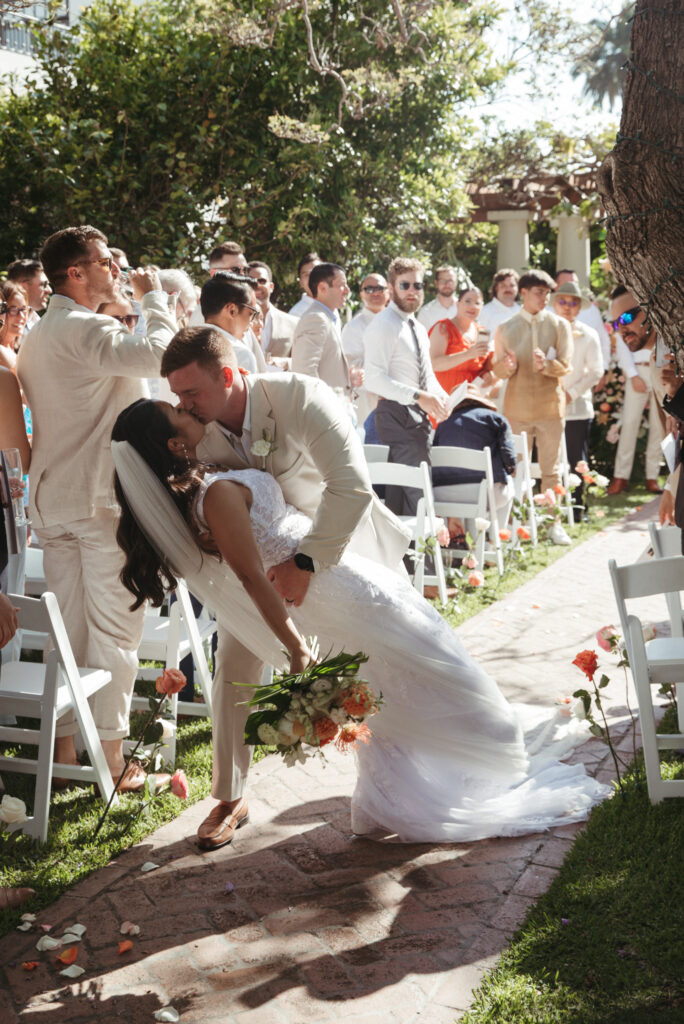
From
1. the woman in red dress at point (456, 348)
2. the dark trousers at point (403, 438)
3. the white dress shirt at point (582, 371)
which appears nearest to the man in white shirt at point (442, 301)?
the white dress shirt at point (582, 371)

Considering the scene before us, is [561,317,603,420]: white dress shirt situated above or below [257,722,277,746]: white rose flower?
above

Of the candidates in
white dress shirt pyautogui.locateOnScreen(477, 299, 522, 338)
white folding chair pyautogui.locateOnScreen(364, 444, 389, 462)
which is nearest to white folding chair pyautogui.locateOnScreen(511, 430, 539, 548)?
white folding chair pyautogui.locateOnScreen(364, 444, 389, 462)

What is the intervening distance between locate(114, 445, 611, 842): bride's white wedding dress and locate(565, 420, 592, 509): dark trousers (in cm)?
685

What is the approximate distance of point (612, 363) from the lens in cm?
1275

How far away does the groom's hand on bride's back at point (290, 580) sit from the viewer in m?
3.86

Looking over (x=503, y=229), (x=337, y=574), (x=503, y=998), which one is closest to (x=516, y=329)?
(x=337, y=574)

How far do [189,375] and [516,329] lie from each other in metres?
6.82

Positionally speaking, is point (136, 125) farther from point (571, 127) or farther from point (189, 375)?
point (189, 375)

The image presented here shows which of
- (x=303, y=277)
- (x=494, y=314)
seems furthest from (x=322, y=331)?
(x=494, y=314)

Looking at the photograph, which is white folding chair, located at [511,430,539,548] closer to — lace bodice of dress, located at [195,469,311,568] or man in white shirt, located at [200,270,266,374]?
man in white shirt, located at [200,270,266,374]

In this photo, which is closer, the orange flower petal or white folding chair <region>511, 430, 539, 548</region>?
the orange flower petal

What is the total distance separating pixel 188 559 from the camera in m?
3.80

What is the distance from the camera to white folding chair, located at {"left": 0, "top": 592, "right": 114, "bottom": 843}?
13.2 feet

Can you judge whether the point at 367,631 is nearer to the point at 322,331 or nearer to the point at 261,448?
the point at 261,448
